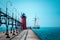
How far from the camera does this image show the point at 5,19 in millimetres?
25781

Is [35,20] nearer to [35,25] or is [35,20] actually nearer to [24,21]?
[35,25]

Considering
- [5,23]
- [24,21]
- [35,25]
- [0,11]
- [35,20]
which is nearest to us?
[0,11]

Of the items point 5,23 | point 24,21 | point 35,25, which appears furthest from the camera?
point 35,25

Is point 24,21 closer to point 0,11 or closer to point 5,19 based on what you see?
point 5,19

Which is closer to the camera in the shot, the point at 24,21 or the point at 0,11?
the point at 0,11

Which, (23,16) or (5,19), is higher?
(23,16)

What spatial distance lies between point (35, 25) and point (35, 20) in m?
18.5

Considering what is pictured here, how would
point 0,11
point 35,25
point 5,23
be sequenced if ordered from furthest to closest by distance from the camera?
point 35,25 < point 5,23 < point 0,11

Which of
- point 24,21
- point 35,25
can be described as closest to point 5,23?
point 24,21

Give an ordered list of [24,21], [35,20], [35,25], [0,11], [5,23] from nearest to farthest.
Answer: [0,11], [5,23], [24,21], [35,25], [35,20]

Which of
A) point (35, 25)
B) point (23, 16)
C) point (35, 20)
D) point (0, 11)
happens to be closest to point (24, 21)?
point (23, 16)

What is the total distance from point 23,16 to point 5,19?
58.5 meters

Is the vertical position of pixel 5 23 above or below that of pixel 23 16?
below

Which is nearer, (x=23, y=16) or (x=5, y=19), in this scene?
(x=5, y=19)
